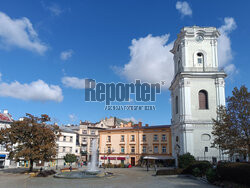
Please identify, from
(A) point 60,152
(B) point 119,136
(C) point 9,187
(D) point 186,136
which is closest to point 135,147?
(B) point 119,136

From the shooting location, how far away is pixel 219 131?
2189cm

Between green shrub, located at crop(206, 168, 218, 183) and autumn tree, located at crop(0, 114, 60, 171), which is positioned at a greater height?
autumn tree, located at crop(0, 114, 60, 171)

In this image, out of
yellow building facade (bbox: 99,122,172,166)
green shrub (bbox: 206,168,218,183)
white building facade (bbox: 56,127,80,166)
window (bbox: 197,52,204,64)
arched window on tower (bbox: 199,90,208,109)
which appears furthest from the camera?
white building facade (bbox: 56,127,80,166)

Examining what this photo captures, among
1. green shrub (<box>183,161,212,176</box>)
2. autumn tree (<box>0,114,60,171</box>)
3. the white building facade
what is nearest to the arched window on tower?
green shrub (<box>183,161,212,176</box>)

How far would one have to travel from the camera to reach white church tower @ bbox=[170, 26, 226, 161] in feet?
107

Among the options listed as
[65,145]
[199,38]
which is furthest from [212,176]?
[65,145]

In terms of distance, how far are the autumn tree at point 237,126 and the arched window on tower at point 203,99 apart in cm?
1296

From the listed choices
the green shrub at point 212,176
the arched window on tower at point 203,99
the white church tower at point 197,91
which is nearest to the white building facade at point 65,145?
the white church tower at point 197,91

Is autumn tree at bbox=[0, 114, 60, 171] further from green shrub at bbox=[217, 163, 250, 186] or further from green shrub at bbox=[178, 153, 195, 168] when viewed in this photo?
green shrub at bbox=[217, 163, 250, 186]

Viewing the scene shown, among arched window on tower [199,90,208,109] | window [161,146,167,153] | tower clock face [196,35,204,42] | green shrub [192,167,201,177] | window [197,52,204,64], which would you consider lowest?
green shrub [192,167,201,177]

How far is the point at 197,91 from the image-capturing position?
34938 millimetres

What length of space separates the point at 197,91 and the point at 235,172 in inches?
774

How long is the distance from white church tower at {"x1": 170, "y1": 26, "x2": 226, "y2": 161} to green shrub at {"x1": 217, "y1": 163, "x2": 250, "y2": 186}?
13.4 metres

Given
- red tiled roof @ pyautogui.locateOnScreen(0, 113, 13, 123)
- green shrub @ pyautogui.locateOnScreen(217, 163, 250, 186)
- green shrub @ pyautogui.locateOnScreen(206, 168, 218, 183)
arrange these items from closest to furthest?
green shrub @ pyautogui.locateOnScreen(217, 163, 250, 186)
green shrub @ pyautogui.locateOnScreen(206, 168, 218, 183)
red tiled roof @ pyautogui.locateOnScreen(0, 113, 13, 123)
